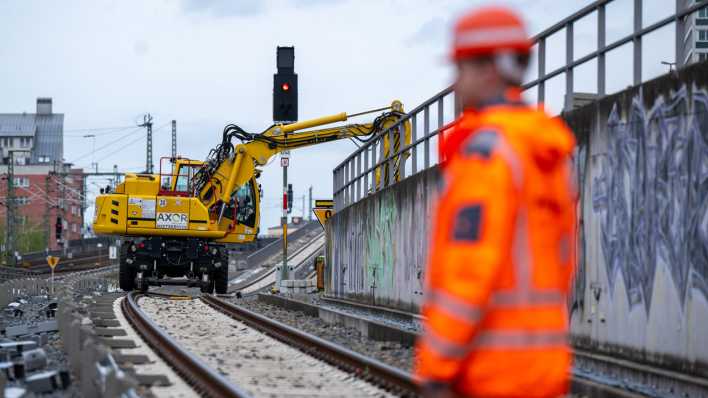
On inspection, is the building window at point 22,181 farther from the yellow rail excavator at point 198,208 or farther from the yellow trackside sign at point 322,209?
the yellow rail excavator at point 198,208

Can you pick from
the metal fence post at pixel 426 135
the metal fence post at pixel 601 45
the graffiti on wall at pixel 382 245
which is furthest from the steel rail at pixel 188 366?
the graffiti on wall at pixel 382 245

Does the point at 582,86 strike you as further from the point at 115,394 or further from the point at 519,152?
the point at 519,152

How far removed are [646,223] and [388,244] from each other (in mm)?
12746

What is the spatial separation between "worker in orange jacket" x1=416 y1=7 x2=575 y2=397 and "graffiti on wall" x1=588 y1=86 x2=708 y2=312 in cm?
686

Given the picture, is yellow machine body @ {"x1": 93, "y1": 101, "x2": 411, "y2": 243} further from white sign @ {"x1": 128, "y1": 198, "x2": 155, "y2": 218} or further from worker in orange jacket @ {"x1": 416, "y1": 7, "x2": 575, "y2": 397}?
worker in orange jacket @ {"x1": 416, "y1": 7, "x2": 575, "y2": 397}

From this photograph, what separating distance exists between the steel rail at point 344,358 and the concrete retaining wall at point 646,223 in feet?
7.62

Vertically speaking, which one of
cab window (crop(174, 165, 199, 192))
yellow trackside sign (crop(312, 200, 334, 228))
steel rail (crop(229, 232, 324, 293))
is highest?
cab window (crop(174, 165, 199, 192))

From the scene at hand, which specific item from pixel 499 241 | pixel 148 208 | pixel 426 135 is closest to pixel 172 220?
pixel 148 208

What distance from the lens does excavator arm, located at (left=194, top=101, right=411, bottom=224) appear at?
33656 mm

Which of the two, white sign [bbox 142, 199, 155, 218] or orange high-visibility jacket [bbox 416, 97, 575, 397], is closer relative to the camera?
orange high-visibility jacket [bbox 416, 97, 575, 397]

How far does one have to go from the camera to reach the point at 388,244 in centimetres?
2394

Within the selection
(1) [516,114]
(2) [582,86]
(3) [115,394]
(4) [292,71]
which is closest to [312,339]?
(2) [582,86]

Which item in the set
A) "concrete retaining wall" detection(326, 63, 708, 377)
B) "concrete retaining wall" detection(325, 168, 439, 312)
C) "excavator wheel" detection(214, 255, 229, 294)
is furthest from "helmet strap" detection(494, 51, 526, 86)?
"excavator wheel" detection(214, 255, 229, 294)

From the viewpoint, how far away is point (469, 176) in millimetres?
3393
